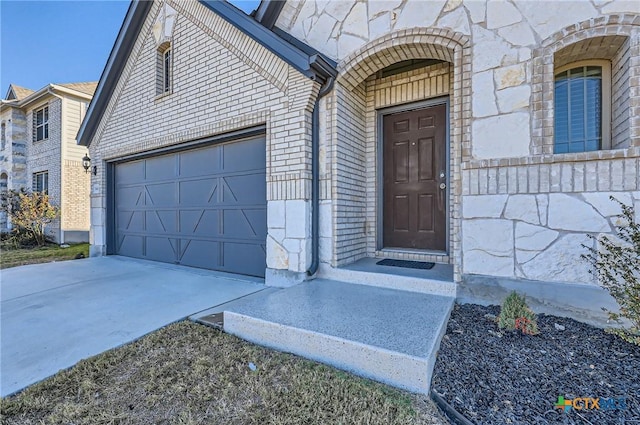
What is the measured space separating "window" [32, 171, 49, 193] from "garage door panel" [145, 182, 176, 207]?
28.4ft

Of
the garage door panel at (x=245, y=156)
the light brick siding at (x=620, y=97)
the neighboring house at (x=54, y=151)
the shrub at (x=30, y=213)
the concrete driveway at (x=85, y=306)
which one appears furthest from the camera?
the neighboring house at (x=54, y=151)

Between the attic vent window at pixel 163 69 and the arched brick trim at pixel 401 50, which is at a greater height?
the attic vent window at pixel 163 69

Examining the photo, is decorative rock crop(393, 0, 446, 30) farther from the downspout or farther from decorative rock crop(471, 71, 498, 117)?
the downspout

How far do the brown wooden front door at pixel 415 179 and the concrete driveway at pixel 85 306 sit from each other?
235cm

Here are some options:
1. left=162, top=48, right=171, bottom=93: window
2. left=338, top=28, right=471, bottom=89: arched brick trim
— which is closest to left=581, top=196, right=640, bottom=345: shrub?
left=338, top=28, right=471, bottom=89: arched brick trim

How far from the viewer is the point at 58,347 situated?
8.21 ft

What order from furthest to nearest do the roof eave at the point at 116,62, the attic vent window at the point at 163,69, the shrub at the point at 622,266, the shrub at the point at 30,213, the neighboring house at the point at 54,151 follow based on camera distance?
the neighboring house at the point at 54,151, the shrub at the point at 30,213, the roof eave at the point at 116,62, the attic vent window at the point at 163,69, the shrub at the point at 622,266

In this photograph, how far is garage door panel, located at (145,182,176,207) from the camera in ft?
19.4

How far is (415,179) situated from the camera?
4.49 meters

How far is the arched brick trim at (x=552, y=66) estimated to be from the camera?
269 cm

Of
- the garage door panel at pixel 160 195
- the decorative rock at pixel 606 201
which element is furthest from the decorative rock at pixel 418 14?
the garage door panel at pixel 160 195

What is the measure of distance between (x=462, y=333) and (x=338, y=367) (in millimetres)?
1134

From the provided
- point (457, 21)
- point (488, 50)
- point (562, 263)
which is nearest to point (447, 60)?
point (457, 21)

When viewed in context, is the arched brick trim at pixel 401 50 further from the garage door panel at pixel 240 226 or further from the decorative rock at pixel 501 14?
the garage door panel at pixel 240 226
